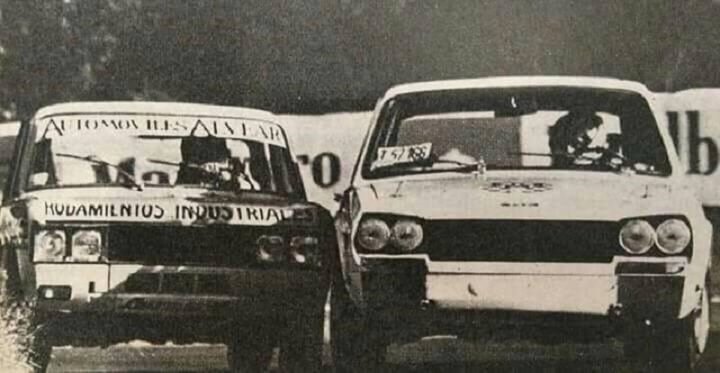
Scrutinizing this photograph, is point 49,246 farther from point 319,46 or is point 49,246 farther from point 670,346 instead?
point 670,346

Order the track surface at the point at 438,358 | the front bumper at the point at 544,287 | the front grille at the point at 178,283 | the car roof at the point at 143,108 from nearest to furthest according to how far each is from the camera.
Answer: the front bumper at the point at 544,287, the front grille at the point at 178,283, the track surface at the point at 438,358, the car roof at the point at 143,108

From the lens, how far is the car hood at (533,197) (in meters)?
1.87

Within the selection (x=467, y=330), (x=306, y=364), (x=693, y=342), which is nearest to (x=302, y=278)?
(x=306, y=364)

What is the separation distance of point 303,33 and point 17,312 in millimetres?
784

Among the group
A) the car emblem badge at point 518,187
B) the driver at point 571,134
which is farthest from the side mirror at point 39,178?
the driver at point 571,134

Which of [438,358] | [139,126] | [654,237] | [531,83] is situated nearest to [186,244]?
[139,126]

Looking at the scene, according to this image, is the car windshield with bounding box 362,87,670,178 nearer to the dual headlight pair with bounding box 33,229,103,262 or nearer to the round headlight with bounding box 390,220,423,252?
the round headlight with bounding box 390,220,423,252

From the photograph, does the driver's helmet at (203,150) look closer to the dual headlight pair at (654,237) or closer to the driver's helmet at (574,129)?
the driver's helmet at (574,129)

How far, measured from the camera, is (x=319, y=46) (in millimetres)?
2188

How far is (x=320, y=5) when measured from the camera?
2197 millimetres

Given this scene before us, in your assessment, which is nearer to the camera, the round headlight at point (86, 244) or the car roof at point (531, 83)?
the round headlight at point (86, 244)

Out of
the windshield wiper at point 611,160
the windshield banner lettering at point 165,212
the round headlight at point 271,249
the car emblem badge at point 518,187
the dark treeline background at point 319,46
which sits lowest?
the round headlight at point 271,249

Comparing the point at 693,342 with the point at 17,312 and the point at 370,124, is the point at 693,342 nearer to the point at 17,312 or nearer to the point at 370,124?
the point at 370,124

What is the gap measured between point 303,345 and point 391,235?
1.10ft
